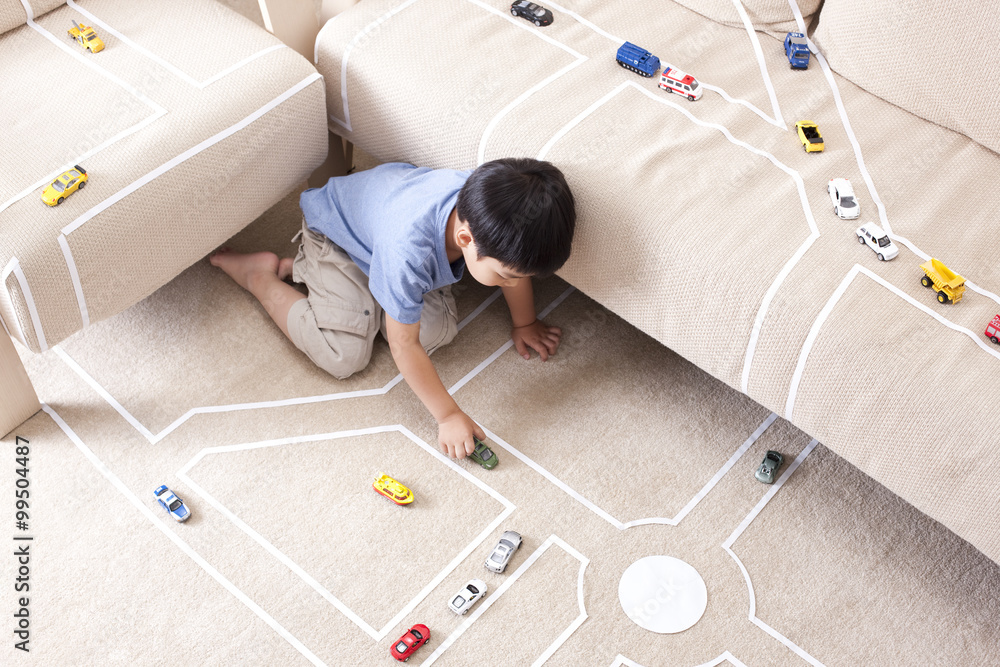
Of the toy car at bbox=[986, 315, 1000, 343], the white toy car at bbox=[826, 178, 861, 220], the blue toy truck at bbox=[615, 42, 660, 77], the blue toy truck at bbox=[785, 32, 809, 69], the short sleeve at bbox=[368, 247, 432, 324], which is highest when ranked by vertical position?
the blue toy truck at bbox=[615, 42, 660, 77]

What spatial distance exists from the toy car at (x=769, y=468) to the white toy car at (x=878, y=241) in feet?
1.15

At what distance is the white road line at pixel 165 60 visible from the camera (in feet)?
4.59

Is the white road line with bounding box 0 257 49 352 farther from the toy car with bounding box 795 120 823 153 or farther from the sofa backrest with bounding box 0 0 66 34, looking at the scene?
the toy car with bounding box 795 120 823 153

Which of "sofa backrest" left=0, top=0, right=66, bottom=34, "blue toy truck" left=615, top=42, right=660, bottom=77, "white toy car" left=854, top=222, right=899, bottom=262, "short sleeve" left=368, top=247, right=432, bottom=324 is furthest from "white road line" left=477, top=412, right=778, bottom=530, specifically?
"sofa backrest" left=0, top=0, right=66, bottom=34

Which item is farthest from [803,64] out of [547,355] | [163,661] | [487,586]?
[163,661]

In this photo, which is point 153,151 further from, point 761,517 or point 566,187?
point 761,517

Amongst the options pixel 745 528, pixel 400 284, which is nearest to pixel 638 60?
pixel 400 284

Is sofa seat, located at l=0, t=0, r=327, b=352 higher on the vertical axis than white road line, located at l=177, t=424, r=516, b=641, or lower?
higher

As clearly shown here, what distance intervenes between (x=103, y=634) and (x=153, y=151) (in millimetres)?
667

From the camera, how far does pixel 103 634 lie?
123cm

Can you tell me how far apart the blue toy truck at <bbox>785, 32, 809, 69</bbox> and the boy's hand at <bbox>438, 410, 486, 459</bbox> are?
2.54 ft

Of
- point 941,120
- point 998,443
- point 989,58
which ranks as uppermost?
point 989,58

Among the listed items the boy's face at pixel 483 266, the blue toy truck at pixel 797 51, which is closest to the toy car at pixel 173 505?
the boy's face at pixel 483 266

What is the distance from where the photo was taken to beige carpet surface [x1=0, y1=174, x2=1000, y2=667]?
1247 mm
